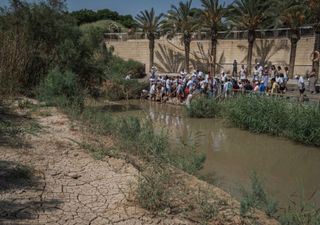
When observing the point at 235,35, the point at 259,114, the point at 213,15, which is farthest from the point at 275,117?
the point at 235,35

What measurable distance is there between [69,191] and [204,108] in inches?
548

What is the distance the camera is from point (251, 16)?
3019cm

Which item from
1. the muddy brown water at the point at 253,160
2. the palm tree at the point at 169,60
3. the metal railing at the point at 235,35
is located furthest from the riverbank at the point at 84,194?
the palm tree at the point at 169,60

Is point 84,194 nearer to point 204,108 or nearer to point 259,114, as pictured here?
point 259,114

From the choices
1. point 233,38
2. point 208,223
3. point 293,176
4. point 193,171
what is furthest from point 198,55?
point 208,223

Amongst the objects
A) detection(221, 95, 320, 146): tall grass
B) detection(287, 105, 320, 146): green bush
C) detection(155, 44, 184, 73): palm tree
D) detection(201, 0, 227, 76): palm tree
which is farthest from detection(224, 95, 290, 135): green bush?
detection(155, 44, 184, 73): palm tree

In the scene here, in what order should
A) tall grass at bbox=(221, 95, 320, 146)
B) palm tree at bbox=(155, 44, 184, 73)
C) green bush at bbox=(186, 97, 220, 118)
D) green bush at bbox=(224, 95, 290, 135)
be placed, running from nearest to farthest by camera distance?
tall grass at bbox=(221, 95, 320, 146), green bush at bbox=(224, 95, 290, 135), green bush at bbox=(186, 97, 220, 118), palm tree at bbox=(155, 44, 184, 73)

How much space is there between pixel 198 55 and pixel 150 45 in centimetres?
489

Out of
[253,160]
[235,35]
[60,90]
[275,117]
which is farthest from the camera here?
[235,35]

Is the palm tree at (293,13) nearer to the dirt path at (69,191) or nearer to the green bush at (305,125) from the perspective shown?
the green bush at (305,125)

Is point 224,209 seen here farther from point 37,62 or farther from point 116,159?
point 37,62

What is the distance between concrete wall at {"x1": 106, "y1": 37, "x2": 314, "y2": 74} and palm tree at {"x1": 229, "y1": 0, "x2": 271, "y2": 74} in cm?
246

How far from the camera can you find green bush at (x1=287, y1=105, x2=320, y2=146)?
44.2 feet

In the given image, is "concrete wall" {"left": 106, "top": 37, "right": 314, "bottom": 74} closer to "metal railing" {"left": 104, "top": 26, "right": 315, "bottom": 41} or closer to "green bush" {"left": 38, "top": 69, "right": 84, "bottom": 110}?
"metal railing" {"left": 104, "top": 26, "right": 315, "bottom": 41}
